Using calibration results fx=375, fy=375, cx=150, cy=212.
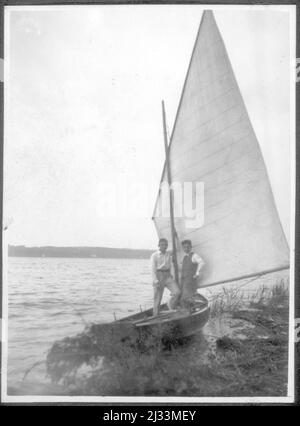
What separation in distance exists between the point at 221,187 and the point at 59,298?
156 centimetres

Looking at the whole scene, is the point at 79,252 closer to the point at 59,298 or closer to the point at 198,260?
the point at 59,298

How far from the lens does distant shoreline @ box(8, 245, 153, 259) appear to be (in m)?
2.95

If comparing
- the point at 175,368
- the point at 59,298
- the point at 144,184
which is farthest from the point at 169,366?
the point at 144,184

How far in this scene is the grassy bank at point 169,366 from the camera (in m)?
2.84

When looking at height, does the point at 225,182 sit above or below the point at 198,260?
above

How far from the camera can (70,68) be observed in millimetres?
3002

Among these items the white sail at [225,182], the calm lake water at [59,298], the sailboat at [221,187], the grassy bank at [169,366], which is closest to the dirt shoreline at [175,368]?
the grassy bank at [169,366]

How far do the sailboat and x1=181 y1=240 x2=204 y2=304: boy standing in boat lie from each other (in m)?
0.05

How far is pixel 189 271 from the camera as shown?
9.92 feet

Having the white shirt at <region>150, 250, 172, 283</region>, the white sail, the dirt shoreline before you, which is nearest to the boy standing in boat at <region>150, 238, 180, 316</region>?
the white shirt at <region>150, 250, 172, 283</region>

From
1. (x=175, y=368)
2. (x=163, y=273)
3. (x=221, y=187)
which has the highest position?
(x=221, y=187)

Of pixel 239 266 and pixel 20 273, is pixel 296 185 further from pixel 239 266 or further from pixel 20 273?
pixel 20 273

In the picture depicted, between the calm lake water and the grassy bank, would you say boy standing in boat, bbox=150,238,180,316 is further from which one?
the grassy bank

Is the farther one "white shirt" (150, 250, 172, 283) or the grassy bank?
"white shirt" (150, 250, 172, 283)
